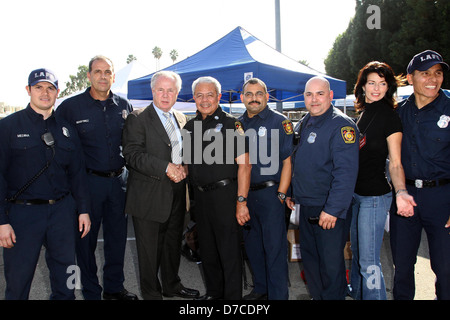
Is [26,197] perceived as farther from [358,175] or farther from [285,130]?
[358,175]

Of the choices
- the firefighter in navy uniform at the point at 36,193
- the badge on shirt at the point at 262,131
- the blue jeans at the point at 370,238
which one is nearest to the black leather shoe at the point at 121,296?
the firefighter in navy uniform at the point at 36,193

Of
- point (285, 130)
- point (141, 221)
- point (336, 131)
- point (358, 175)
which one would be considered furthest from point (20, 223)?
point (358, 175)

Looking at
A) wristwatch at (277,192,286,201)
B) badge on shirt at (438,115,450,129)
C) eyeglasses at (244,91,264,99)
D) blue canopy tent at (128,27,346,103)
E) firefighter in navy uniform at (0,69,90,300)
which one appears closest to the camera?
firefighter in navy uniform at (0,69,90,300)

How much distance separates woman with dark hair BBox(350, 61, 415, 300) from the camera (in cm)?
234

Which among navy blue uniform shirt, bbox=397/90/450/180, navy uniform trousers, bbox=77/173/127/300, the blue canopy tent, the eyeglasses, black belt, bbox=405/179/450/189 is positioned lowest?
navy uniform trousers, bbox=77/173/127/300

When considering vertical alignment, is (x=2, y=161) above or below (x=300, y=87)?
below

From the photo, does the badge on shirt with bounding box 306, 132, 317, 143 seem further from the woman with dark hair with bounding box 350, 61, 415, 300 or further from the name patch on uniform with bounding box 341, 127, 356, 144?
the woman with dark hair with bounding box 350, 61, 415, 300

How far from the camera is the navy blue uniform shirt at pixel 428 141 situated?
2.32 m

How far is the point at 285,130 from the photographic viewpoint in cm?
274

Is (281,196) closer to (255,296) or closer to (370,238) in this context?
(370,238)

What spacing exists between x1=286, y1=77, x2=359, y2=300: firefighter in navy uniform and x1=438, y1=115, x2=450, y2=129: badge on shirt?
2.05ft

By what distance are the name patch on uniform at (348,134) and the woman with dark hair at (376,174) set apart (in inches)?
7.9

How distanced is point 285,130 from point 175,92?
1018 millimetres

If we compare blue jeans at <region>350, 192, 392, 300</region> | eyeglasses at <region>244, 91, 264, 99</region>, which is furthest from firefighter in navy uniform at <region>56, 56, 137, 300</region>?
blue jeans at <region>350, 192, 392, 300</region>
